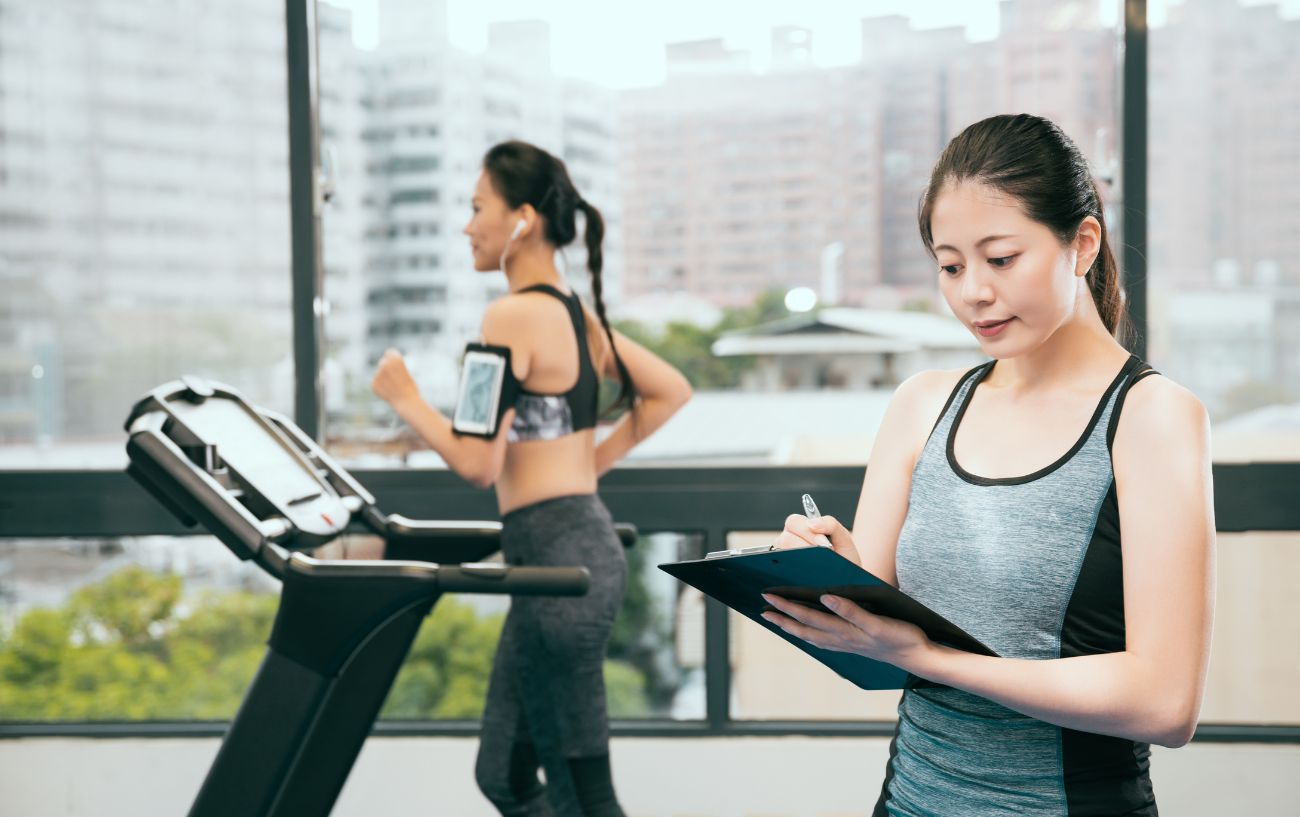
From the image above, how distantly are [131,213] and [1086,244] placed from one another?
8.63 ft

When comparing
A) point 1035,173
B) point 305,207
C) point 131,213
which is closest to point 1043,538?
point 1035,173

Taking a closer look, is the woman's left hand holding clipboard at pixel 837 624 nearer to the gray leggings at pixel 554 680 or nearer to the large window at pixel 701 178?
the gray leggings at pixel 554 680

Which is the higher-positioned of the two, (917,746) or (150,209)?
(150,209)

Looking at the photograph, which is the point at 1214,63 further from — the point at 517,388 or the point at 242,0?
the point at 242,0

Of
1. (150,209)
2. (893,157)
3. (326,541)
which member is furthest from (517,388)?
(150,209)

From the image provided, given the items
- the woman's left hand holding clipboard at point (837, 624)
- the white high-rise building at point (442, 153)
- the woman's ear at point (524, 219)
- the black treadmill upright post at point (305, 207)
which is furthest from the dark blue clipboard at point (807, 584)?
the black treadmill upright post at point (305, 207)

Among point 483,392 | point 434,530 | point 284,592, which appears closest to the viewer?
point 284,592

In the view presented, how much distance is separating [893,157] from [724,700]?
4.72 ft

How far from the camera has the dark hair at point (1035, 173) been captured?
3.20 ft

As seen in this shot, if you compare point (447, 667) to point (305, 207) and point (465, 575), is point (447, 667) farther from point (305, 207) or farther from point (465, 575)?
point (465, 575)

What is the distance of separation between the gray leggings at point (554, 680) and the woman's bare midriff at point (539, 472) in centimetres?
2

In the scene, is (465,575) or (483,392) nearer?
(465,575)

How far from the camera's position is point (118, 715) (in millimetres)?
2895

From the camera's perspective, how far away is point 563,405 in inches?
79.7
